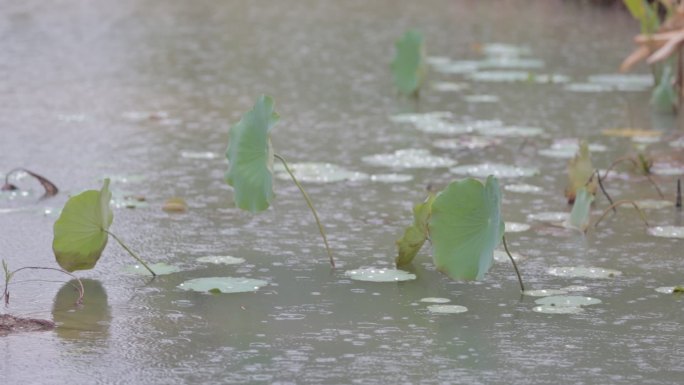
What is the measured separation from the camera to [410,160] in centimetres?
427

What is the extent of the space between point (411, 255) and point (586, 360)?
0.73 meters

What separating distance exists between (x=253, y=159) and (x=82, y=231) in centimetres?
40

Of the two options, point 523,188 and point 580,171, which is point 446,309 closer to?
point 580,171

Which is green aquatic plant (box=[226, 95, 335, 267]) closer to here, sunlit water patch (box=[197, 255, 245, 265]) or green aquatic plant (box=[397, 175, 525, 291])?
sunlit water patch (box=[197, 255, 245, 265])

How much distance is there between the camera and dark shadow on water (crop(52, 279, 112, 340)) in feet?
8.01

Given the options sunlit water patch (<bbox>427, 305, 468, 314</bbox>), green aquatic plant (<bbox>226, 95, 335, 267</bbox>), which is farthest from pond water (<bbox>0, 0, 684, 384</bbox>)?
green aquatic plant (<bbox>226, 95, 335, 267</bbox>)

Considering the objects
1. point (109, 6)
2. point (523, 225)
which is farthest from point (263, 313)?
point (109, 6)

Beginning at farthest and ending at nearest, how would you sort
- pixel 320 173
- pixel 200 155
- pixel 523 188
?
pixel 200 155
pixel 320 173
pixel 523 188

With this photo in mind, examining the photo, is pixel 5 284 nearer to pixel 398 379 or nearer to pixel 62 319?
pixel 62 319

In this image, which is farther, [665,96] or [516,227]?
[665,96]

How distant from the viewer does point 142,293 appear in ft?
8.94

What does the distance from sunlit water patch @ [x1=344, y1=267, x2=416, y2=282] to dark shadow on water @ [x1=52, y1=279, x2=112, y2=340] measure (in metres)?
0.52

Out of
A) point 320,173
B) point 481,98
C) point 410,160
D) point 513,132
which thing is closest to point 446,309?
point 320,173

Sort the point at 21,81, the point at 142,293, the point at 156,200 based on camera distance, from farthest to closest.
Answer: the point at 21,81
the point at 156,200
the point at 142,293
